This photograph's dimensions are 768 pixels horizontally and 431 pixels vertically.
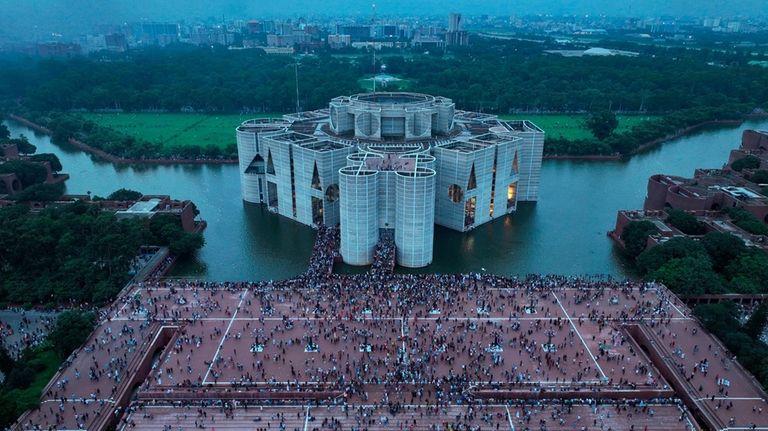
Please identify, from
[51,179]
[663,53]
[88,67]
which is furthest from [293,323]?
[663,53]

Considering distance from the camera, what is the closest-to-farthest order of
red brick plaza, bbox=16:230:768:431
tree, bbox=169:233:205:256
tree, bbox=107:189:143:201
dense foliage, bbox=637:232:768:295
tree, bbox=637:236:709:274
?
red brick plaza, bbox=16:230:768:431 < dense foliage, bbox=637:232:768:295 < tree, bbox=637:236:709:274 < tree, bbox=169:233:205:256 < tree, bbox=107:189:143:201

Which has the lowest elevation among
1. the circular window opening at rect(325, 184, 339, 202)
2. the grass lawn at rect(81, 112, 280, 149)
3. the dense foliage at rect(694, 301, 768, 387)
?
the grass lawn at rect(81, 112, 280, 149)

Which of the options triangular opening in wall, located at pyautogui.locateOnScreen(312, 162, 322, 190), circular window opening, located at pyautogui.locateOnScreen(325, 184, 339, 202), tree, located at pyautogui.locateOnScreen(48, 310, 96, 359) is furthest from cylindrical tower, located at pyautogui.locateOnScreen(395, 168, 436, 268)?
tree, located at pyautogui.locateOnScreen(48, 310, 96, 359)

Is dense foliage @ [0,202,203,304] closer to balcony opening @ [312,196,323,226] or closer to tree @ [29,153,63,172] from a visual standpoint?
balcony opening @ [312,196,323,226]

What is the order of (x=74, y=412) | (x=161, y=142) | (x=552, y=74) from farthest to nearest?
(x=552, y=74), (x=161, y=142), (x=74, y=412)

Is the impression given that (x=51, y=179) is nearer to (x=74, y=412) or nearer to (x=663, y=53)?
(x=74, y=412)

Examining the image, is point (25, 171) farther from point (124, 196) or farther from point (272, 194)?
point (272, 194)

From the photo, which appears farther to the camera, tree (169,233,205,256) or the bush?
tree (169,233,205,256)
